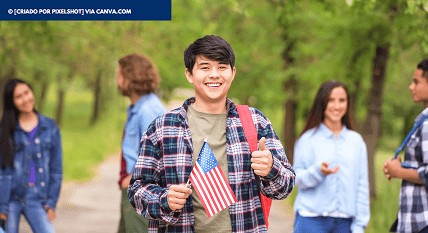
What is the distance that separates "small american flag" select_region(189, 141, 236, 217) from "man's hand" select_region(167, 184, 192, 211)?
0.14 m

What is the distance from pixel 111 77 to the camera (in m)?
33.7

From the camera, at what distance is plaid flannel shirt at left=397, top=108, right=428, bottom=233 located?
542 centimetres

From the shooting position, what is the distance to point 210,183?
365 centimetres

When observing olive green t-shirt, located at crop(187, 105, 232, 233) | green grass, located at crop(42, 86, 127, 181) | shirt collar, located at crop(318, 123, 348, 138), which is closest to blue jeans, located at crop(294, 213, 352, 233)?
shirt collar, located at crop(318, 123, 348, 138)

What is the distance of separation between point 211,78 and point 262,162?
1.68 ft

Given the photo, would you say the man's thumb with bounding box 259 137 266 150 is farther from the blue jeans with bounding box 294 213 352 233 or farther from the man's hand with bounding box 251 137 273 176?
the blue jeans with bounding box 294 213 352 233

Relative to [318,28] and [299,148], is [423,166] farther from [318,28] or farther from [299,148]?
[318,28]

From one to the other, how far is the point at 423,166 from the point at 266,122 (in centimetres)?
196

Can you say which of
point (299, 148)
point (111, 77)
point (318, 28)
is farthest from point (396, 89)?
point (111, 77)

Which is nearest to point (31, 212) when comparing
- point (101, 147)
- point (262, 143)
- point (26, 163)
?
point (26, 163)

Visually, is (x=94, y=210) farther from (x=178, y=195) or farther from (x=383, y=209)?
(x=178, y=195)

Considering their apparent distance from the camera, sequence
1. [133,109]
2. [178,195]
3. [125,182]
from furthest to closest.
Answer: [133,109], [125,182], [178,195]

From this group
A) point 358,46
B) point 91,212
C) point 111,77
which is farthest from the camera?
point 111,77

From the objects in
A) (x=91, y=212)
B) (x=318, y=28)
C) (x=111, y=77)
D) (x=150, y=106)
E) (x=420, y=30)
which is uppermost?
(x=111, y=77)
